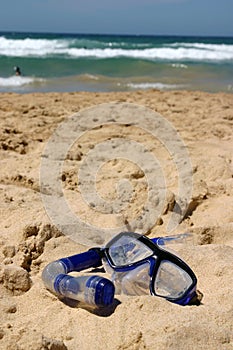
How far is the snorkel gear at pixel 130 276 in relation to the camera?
1490 millimetres

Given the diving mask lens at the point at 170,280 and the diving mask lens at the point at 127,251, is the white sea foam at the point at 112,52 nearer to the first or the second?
the diving mask lens at the point at 127,251

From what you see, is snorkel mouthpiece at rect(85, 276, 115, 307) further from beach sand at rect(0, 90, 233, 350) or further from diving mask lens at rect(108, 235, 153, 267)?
diving mask lens at rect(108, 235, 153, 267)

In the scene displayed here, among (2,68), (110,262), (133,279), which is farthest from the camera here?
(2,68)

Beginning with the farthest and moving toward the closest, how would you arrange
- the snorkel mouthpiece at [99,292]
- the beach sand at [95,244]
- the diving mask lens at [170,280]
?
the diving mask lens at [170,280] → the snorkel mouthpiece at [99,292] → the beach sand at [95,244]

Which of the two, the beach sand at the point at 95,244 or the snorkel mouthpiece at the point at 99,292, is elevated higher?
the snorkel mouthpiece at the point at 99,292

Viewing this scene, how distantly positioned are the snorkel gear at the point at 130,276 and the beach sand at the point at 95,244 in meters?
0.05

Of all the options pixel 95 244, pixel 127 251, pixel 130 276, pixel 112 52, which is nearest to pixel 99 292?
pixel 130 276

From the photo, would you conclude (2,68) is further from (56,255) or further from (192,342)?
(192,342)

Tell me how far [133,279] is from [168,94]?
562 centimetres

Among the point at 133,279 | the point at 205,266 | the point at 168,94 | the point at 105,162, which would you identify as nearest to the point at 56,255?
the point at 133,279

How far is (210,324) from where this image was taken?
1398mm

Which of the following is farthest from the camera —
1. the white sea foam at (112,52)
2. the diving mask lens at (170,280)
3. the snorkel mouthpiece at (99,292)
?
the white sea foam at (112,52)

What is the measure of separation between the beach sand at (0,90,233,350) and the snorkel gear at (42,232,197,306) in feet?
0.18

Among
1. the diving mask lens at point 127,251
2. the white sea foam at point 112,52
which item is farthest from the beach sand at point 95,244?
the white sea foam at point 112,52
